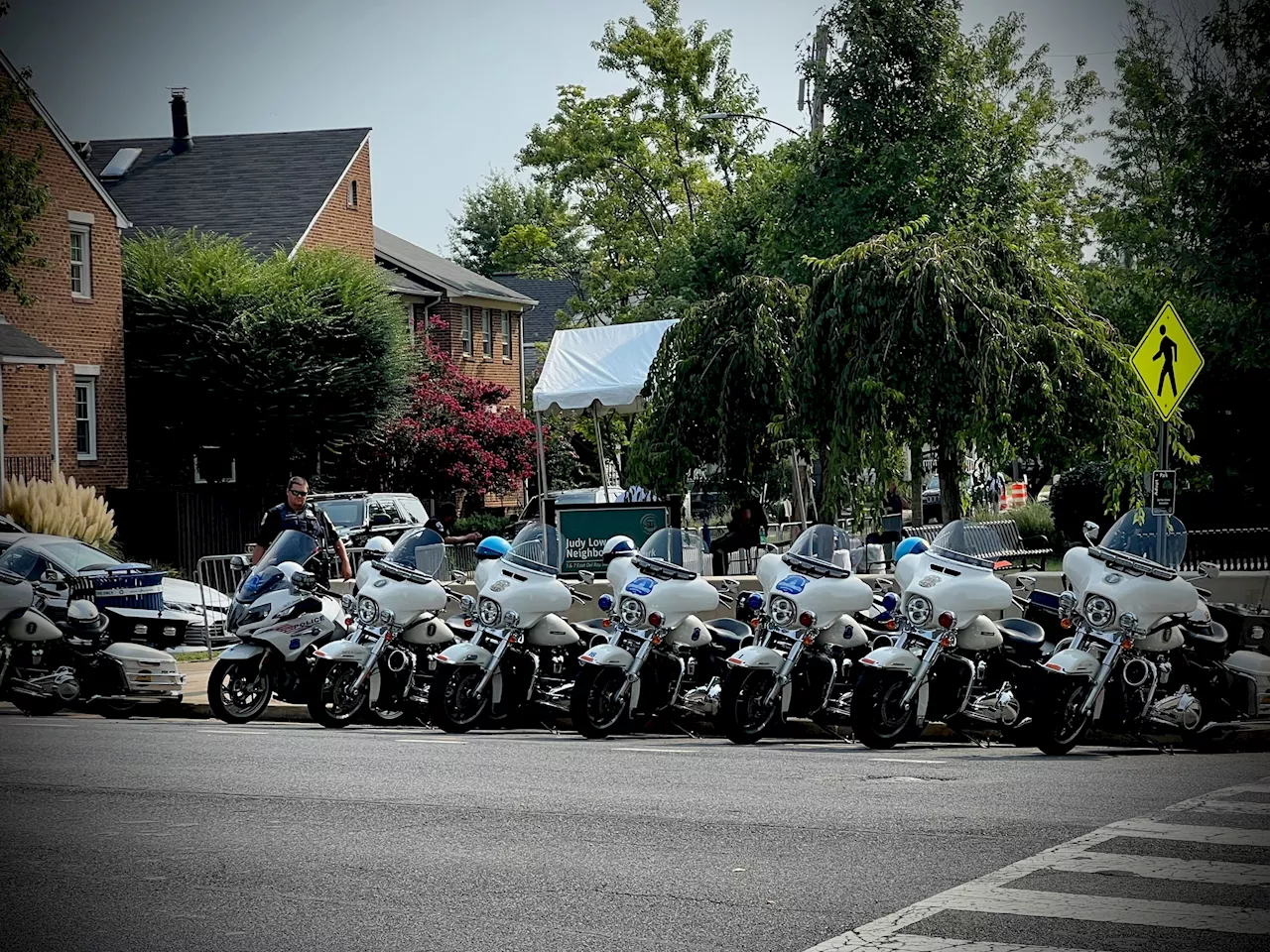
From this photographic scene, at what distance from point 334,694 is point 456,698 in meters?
1.22

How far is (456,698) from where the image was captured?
43.1 ft

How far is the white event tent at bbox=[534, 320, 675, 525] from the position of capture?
21.7 m

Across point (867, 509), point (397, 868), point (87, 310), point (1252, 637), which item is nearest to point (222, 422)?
point (87, 310)

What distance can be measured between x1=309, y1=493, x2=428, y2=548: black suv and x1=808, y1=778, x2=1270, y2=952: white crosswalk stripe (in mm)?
23043

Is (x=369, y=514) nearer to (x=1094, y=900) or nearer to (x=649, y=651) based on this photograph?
(x=649, y=651)

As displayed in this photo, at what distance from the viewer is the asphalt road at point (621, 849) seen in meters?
6.43

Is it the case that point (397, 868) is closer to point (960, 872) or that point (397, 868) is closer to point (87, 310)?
point (960, 872)

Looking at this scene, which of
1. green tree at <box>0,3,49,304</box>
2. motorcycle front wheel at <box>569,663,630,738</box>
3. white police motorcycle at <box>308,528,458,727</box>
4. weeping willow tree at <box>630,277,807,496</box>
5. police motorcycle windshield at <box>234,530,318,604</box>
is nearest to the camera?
motorcycle front wheel at <box>569,663,630,738</box>

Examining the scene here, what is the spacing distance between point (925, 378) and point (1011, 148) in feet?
30.4

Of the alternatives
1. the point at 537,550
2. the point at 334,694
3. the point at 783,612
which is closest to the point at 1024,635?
the point at 783,612

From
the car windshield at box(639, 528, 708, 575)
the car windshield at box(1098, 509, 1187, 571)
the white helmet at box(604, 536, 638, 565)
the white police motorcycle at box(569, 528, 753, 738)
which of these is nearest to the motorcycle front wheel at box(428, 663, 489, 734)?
the white police motorcycle at box(569, 528, 753, 738)

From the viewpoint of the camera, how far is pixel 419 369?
134ft

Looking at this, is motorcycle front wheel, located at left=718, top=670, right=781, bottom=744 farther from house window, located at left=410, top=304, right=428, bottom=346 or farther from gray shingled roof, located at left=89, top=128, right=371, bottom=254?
house window, located at left=410, top=304, right=428, bottom=346

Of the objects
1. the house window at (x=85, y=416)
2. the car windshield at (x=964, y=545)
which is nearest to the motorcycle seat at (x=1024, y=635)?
the car windshield at (x=964, y=545)
